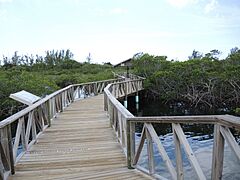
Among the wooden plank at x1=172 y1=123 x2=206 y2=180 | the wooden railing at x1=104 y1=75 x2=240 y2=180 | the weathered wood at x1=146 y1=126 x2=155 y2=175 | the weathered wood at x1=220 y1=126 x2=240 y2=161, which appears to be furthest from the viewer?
the weathered wood at x1=146 y1=126 x2=155 y2=175

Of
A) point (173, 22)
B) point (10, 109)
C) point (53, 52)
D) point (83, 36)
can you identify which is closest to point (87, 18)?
point (173, 22)

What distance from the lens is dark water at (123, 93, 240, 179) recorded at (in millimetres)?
7184

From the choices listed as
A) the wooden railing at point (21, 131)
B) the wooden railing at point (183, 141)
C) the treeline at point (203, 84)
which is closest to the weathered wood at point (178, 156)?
the wooden railing at point (183, 141)

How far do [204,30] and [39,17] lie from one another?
15613mm

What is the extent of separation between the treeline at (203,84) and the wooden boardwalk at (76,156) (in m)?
14.0

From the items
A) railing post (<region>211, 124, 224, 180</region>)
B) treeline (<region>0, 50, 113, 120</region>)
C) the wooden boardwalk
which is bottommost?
the wooden boardwalk

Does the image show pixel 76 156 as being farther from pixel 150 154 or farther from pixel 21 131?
pixel 150 154

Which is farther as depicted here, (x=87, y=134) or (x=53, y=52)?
(x=53, y=52)

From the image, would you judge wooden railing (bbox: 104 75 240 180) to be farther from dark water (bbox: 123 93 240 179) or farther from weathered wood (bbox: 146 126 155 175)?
dark water (bbox: 123 93 240 179)

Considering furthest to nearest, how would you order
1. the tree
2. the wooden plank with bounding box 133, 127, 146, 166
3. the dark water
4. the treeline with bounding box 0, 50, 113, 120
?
the tree < the treeline with bounding box 0, 50, 113, 120 < the dark water < the wooden plank with bounding box 133, 127, 146, 166

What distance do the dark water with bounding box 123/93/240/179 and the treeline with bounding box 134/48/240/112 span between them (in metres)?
0.82

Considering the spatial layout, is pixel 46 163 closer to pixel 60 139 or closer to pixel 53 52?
pixel 60 139

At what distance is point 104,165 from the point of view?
4125 mm

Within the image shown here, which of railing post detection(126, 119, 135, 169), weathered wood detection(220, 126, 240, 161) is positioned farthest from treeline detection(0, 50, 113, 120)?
weathered wood detection(220, 126, 240, 161)
